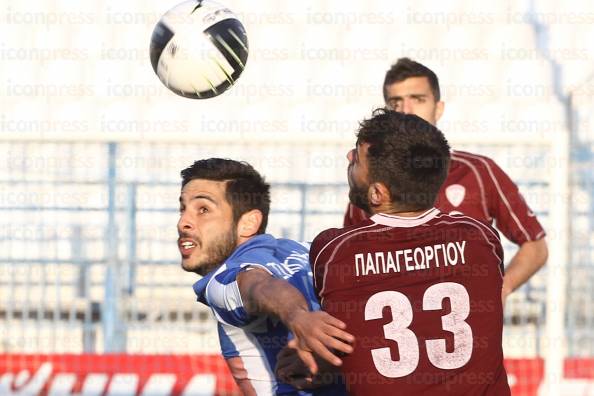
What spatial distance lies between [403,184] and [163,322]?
4.92m

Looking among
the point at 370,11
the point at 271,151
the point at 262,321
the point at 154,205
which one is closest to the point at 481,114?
the point at 370,11

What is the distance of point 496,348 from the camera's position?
10.3 feet

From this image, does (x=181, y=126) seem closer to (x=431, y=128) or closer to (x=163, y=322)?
(x=163, y=322)

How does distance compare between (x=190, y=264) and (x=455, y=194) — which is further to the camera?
(x=455, y=194)

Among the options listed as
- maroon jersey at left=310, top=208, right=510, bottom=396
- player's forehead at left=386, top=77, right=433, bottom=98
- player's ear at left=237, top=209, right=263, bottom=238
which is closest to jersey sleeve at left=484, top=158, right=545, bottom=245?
player's forehead at left=386, top=77, right=433, bottom=98

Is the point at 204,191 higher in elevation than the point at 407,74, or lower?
lower

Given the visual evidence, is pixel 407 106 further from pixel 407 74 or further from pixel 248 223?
pixel 248 223

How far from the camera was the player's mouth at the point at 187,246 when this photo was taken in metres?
3.80

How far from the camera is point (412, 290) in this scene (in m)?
3.06

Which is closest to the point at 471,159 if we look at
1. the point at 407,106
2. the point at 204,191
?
the point at 407,106

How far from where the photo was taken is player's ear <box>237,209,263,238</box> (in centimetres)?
389

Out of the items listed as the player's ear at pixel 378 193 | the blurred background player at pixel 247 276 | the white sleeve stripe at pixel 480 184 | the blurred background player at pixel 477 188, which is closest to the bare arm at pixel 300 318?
the blurred background player at pixel 247 276

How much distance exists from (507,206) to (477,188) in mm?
191

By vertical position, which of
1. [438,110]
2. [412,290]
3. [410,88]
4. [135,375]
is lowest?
[135,375]
